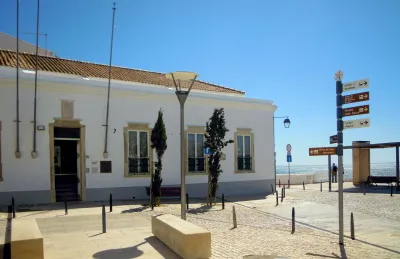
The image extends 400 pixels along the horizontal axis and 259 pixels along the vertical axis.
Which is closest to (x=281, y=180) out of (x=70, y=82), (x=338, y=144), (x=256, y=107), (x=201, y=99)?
(x=256, y=107)

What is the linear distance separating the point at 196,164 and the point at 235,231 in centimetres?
953

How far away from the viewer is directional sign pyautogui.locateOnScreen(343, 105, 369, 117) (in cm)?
881

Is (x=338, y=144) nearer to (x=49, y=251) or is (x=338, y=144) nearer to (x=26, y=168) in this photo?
(x=49, y=251)

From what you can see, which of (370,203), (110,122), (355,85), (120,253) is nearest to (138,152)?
(110,122)

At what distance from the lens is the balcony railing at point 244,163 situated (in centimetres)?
2144

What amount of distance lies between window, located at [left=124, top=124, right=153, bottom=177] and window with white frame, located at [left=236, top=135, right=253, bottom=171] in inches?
224

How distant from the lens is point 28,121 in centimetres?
1537

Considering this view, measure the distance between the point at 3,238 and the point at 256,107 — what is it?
1744 cm

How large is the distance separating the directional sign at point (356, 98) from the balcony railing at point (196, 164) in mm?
11561

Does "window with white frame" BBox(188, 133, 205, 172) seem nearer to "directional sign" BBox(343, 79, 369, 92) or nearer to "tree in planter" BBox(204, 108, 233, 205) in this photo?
"tree in planter" BBox(204, 108, 233, 205)

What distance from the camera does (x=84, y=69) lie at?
20516 millimetres

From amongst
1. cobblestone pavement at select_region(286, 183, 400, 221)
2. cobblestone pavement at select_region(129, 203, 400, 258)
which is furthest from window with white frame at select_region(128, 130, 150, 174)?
cobblestone pavement at select_region(286, 183, 400, 221)

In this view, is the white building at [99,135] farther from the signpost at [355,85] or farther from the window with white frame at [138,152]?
the signpost at [355,85]

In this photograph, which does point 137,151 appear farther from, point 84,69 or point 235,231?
point 235,231
